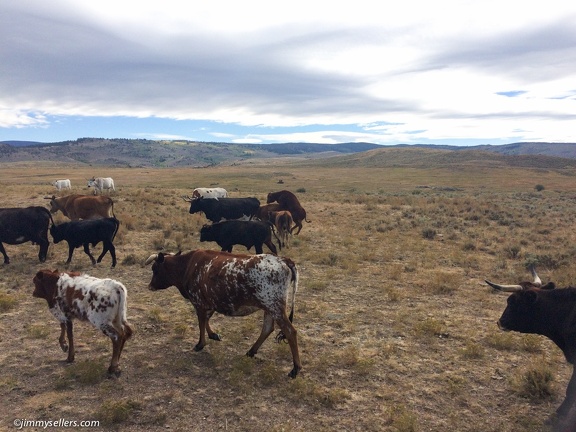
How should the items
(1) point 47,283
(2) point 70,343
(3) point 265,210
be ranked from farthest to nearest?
1. (3) point 265,210
2. (1) point 47,283
3. (2) point 70,343

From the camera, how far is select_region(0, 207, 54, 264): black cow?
12.1 m

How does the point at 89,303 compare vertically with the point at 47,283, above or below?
below

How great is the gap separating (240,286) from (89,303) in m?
2.49

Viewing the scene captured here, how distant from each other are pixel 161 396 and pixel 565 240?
61.8 ft

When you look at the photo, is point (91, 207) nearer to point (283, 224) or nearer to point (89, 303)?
point (283, 224)

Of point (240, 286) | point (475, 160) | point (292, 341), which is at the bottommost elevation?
point (292, 341)

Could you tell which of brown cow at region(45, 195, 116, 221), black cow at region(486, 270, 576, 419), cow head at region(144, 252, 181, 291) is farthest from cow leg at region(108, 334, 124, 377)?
brown cow at region(45, 195, 116, 221)

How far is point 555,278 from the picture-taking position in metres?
11.5

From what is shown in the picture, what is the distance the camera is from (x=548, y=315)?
5766mm

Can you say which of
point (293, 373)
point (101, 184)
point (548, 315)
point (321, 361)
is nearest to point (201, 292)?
point (293, 373)

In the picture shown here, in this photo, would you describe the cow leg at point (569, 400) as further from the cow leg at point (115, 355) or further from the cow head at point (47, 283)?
the cow head at point (47, 283)

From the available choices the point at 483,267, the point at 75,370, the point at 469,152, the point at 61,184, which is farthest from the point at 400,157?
the point at 75,370

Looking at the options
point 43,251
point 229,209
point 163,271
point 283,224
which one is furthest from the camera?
point 229,209

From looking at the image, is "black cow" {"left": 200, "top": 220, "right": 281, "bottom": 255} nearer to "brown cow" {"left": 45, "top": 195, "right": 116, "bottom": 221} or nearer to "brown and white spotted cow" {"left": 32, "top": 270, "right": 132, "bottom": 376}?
"brown cow" {"left": 45, "top": 195, "right": 116, "bottom": 221}
